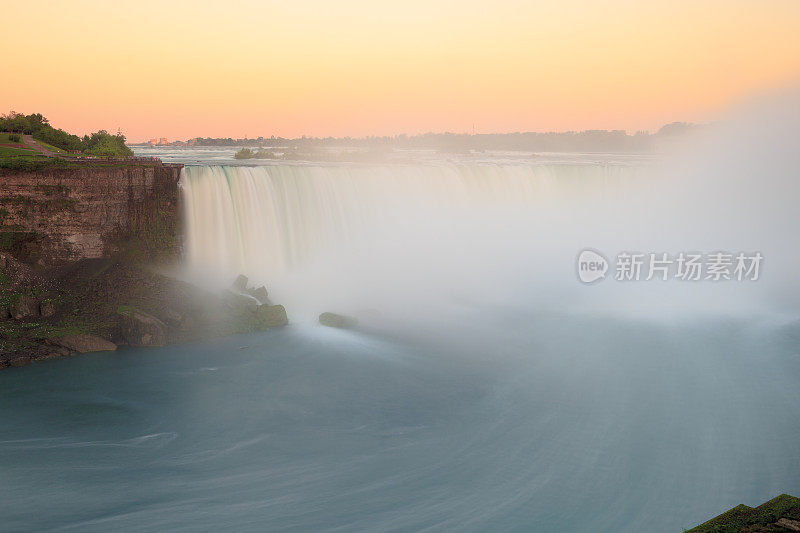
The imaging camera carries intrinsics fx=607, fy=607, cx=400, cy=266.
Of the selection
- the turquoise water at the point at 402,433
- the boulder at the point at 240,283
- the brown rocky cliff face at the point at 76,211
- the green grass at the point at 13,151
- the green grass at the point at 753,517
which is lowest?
the turquoise water at the point at 402,433

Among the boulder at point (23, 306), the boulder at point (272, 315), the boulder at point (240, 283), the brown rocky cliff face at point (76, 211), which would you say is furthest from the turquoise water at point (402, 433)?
the brown rocky cliff face at point (76, 211)

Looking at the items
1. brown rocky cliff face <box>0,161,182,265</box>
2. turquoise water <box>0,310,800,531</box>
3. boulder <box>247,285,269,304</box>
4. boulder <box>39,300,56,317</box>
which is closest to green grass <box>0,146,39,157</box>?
brown rocky cliff face <box>0,161,182,265</box>

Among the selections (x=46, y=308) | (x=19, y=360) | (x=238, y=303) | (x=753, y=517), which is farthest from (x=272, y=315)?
(x=753, y=517)

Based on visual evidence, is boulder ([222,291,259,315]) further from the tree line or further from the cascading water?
the tree line

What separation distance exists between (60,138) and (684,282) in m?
32.0

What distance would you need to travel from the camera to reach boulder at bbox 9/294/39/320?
19594 millimetres

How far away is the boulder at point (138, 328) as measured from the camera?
1992cm

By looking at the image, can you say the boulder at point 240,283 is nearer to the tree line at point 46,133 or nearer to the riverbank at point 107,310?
the riverbank at point 107,310

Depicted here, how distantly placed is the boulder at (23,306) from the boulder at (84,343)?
5.46ft

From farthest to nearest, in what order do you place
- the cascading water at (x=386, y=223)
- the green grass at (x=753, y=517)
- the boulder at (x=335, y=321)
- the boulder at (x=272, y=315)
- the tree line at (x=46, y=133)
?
the tree line at (x=46, y=133) < the cascading water at (x=386, y=223) < the boulder at (x=335, y=321) < the boulder at (x=272, y=315) < the green grass at (x=753, y=517)

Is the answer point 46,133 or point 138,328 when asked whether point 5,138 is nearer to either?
point 46,133

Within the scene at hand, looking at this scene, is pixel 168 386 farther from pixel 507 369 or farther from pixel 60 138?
pixel 60 138

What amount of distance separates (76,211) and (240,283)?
6352 millimetres

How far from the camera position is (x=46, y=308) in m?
19.9
